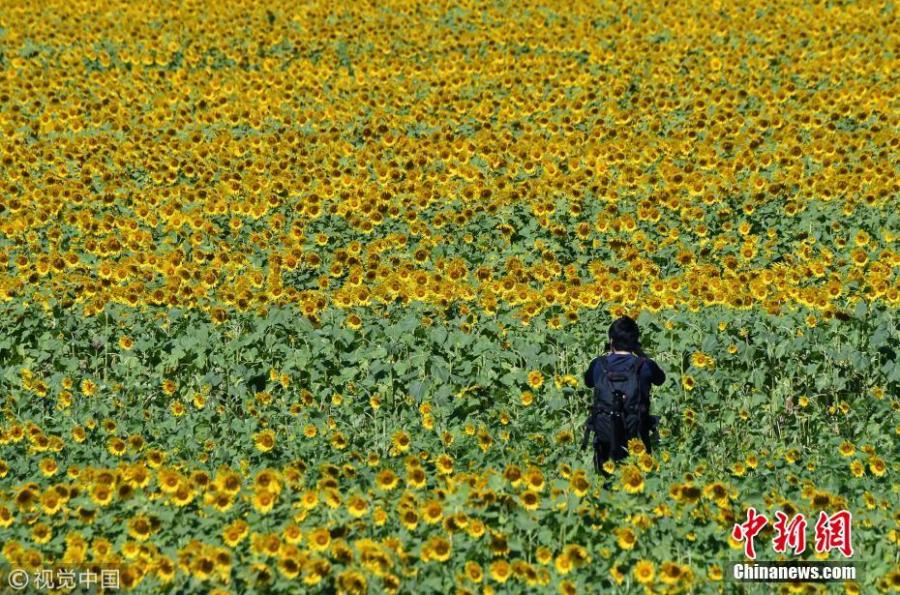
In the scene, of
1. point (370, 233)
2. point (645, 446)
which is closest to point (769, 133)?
point (370, 233)

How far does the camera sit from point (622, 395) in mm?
6527

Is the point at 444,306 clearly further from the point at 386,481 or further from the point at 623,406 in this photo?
the point at 386,481

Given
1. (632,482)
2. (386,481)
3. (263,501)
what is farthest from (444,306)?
(263,501)

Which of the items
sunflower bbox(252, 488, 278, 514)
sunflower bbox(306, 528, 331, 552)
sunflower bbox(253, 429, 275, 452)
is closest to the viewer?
sunflower bbox(306, 528, 331, 552)

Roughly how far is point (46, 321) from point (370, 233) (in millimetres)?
3585

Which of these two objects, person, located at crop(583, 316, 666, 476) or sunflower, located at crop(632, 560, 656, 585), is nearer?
sunflower, located at crop(632, 560, 656, 585)

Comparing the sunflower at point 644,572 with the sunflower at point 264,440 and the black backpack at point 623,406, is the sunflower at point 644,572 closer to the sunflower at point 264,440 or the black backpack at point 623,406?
the black backpack at point 623,406

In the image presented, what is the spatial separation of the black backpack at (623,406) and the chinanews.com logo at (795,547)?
0.92 metres

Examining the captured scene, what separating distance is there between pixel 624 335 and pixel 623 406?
1.55 feet

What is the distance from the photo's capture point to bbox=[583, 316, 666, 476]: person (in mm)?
6539

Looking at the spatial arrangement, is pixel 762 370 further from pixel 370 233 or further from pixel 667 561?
pixel 370 233

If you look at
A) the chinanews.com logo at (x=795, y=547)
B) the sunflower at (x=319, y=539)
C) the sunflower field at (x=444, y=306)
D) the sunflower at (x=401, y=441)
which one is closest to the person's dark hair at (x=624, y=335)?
the sunflower field at (x=444, y=306)

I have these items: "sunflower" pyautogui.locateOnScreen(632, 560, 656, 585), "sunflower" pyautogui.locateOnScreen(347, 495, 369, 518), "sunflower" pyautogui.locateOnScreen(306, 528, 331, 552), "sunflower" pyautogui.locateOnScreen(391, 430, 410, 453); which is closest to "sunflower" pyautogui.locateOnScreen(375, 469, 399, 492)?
"sunflower" pyautogui.locateOnScreen(347, 495, 369, 518)

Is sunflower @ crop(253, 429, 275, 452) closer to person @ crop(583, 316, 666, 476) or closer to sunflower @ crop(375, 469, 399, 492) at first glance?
sunflower @ crop(375, 469, 399, 492)
